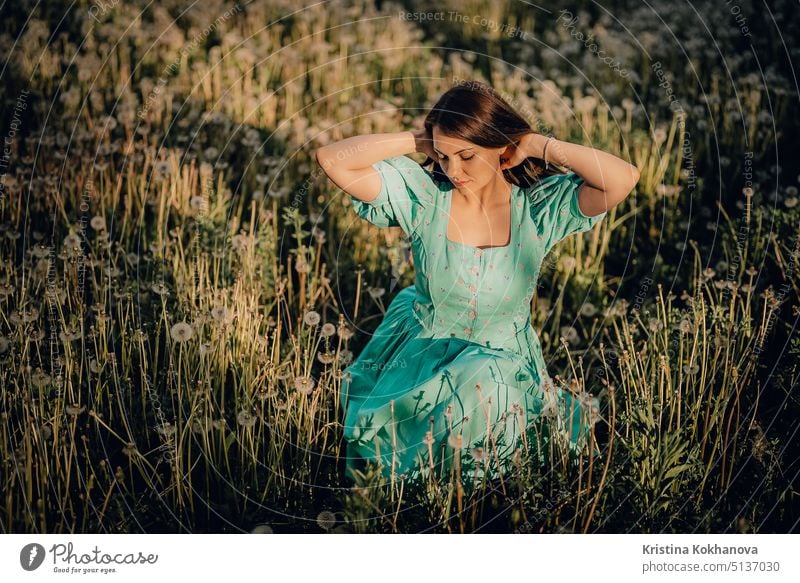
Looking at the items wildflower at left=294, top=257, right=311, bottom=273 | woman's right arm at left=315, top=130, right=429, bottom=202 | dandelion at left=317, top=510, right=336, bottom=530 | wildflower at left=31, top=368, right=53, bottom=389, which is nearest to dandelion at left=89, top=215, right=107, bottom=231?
wildflower at left=294, top=257, right=311, bottom=273

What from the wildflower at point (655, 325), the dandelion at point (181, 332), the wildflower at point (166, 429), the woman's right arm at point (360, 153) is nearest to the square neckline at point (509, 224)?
the woman's right arm at point (360, 153)

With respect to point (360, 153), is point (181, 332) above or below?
below

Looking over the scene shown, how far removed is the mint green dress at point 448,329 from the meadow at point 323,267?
0.12m

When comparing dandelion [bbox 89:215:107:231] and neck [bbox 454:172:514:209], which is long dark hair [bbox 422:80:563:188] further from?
dandelion [bbox 89:215:107:231]

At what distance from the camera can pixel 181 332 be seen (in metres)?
2.82

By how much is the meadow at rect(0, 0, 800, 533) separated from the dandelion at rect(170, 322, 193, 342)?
12mm

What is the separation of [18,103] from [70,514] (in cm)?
287

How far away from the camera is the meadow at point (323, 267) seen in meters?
2.52

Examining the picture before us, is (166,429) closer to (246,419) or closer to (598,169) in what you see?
(246,419)

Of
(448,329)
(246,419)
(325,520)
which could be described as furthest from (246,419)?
(448,329)

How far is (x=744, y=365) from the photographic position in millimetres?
2945

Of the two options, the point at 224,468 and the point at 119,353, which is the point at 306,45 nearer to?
the point at 119,353

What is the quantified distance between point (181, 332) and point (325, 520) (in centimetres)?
81

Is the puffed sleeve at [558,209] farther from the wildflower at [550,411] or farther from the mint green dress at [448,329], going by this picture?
the wildflower at [550,411]
